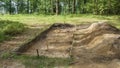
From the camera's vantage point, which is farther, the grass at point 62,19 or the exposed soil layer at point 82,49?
the grass at point 62,19

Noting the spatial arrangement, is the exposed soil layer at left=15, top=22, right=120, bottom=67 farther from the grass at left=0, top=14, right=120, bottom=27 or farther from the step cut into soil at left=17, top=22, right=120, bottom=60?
the grass at left=0, top=14, right=120, bottom=27

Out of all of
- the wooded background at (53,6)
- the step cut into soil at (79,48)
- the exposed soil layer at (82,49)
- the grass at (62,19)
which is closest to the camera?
the exposed soil layer at (82,49)

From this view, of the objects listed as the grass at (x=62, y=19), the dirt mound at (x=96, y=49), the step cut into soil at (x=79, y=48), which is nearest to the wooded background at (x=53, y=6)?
the grass at (x=62, y=19)

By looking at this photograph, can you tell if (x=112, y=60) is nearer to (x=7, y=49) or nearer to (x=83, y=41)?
(x=83, y=41)

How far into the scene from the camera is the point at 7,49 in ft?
27.3

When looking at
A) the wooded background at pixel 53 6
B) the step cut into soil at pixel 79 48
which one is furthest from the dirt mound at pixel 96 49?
the wooded background at pixel 53 6

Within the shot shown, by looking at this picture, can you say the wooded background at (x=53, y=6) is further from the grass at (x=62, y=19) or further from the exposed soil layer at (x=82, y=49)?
the exposed soil layer at (x=82, y=49)

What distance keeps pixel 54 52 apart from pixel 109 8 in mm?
23000

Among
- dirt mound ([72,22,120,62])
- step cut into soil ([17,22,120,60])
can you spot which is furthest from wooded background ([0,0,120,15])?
dirt mound ([72,22,120,62])

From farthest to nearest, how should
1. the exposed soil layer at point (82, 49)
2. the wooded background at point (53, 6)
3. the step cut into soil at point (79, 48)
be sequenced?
the wooded background at point (53, 6)
the step cut into soil at point (79, 48)
the exposed soil layer at point (82, 49)

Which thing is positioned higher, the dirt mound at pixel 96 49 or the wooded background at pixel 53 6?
the wooded background at pixel 53 6

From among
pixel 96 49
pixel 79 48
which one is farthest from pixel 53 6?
pixel 96 49

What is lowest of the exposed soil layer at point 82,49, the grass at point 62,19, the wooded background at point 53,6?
the exposed soil layer at point 82,49

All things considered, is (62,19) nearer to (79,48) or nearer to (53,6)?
(79,48)
